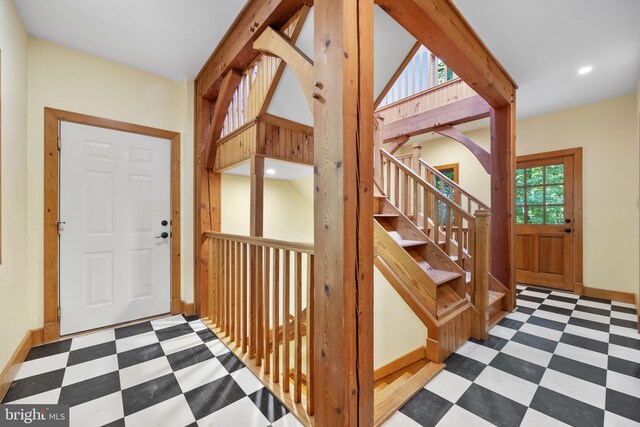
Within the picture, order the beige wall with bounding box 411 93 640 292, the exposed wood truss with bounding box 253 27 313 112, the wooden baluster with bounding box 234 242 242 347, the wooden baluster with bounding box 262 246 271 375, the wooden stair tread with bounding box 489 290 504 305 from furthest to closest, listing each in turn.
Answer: the beige wall with bounding box 411 93 640 292 < the wooden stair tread with bounding box 489 290 504 305 < the wooden baluster with bounding box 234 242 242 347 < the wooden baluster with bounding box 262 246 271 375 < the exposed wood truss with bounding box 253 27 313 112

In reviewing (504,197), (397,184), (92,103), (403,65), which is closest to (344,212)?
(403,65)

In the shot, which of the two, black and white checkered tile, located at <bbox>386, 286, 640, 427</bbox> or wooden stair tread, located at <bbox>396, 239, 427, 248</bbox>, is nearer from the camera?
black and white checkered tile, located at <bbox>386, 286, 640, 427</bbox>

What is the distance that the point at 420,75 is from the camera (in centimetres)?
390

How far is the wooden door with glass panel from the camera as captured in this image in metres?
3.59

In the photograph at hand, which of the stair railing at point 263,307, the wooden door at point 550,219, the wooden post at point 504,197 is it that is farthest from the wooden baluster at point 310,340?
the wooden door at point 550,219

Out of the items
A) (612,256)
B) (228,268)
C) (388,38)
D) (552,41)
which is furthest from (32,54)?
(612,256)

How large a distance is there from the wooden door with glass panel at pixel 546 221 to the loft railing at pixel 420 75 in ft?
5.84

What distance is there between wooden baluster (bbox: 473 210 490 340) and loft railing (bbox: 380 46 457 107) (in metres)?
2.40

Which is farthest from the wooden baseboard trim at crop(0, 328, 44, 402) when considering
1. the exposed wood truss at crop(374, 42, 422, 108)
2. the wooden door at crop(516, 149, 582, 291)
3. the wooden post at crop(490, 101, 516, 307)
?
the wooden door at crop(516, 149, 582, 291)

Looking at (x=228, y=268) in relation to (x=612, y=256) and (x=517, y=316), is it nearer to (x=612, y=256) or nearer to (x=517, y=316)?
(x=517, y=316)

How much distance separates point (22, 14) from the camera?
190 centimetres

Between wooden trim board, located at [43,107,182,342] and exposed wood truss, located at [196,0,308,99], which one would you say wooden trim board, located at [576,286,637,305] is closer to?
exposed wood truss, located at [196,0,308,99]

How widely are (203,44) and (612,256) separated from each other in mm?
5203

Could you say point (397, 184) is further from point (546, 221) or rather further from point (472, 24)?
point (546, 221)
